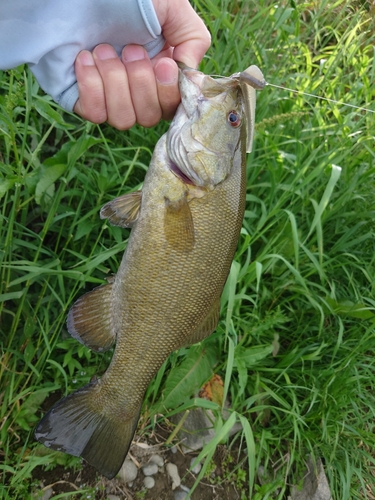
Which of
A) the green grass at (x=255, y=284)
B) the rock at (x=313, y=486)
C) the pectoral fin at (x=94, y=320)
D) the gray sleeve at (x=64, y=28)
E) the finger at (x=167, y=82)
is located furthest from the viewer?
the rock at (x=313, y=486)

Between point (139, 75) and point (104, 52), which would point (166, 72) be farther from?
point (104, 52)

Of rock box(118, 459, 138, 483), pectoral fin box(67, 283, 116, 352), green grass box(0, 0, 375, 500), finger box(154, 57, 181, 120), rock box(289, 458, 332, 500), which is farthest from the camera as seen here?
rock box(289, 458, 332, 500)

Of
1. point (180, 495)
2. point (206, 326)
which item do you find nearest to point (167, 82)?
point (206, 326)

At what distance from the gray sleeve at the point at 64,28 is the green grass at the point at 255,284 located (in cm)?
37

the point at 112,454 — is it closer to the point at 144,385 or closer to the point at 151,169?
the point at 144,385

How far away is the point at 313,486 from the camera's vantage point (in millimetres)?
2588

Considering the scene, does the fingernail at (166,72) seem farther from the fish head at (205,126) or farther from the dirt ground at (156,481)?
the dirt ground at (156,481)

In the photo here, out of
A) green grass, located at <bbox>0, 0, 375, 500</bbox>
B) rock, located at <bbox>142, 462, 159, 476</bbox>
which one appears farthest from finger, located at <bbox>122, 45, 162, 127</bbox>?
rock, located at <bbox>142, 462, 159, 476</bbox>

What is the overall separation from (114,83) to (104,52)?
0.11 m

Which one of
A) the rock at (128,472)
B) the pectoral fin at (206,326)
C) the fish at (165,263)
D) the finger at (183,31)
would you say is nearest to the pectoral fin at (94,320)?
the fish at (165,263)

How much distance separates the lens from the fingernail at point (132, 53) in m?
1.58

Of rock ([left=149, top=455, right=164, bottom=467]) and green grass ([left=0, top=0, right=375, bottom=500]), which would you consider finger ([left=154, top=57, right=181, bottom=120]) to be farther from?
rock ([left=149, top=455, right=164, bottom=467])

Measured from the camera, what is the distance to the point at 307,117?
337 cm

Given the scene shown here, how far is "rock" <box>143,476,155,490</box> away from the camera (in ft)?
8.00
